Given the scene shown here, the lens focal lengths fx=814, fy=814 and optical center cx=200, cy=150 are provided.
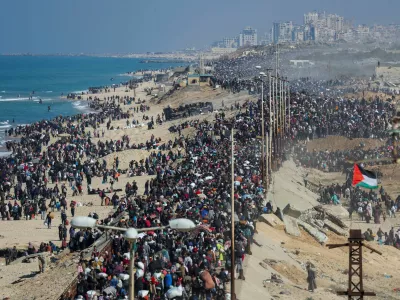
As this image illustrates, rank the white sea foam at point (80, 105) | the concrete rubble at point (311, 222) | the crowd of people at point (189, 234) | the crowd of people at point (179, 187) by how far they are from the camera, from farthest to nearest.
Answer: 1. the white sea foam at point (80, 105)
2. the concrete rubble at point (311, 222)
3. the crowd of people at point (179, 187)
4. the crowd of people at point (189, 234)

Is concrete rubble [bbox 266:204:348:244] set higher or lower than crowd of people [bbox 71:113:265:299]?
lower

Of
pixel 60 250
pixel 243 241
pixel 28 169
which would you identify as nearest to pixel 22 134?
pixel 28 169

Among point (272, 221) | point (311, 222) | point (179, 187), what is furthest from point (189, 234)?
point (311, 222)

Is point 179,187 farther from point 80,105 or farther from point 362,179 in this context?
point 80,105

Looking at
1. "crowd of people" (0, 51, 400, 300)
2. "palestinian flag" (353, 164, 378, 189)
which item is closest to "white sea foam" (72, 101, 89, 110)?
"crowd of people" (0, 51, 400, 300)

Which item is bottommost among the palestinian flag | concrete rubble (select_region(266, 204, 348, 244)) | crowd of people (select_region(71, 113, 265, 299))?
concrete rubble (select_region(266, 204, 348, 244))

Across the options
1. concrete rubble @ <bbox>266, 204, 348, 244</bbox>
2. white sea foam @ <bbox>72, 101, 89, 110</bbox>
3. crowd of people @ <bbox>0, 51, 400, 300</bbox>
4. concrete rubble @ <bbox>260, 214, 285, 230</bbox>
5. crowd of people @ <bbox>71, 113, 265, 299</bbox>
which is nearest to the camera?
crowd of people @ <bbox>71, 113, 265, 299</bbox>

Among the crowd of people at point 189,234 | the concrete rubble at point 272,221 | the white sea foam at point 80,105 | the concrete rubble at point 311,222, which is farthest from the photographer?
the white sea foam at point 80,105

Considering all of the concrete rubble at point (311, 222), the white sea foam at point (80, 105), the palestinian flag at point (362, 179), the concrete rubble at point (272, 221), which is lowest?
the white sea foam at point (80, 105)

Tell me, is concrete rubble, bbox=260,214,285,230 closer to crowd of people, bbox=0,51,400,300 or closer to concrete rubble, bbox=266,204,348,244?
concrete rubble, bbox=266,204,348,244

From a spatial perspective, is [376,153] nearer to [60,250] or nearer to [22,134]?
[60,250]

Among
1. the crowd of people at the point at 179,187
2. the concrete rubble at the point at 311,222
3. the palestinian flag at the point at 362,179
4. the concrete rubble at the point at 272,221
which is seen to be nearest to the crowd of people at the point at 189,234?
the crowd of people at the point at 179,187

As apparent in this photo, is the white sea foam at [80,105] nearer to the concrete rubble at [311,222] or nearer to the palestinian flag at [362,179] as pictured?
the concrete rubble at [311,222]
